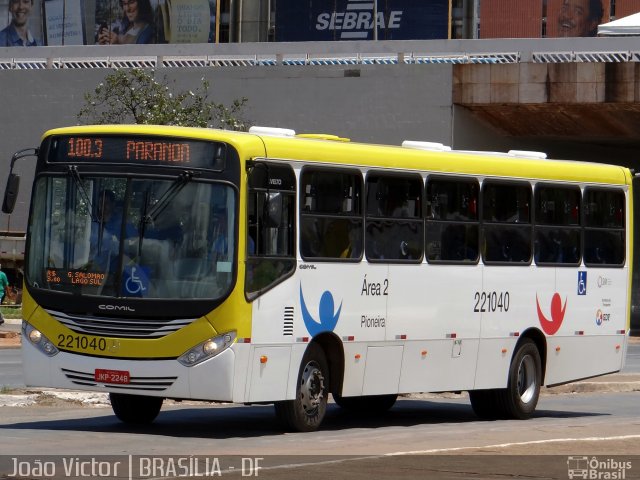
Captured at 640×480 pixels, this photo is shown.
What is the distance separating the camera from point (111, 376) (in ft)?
47.0

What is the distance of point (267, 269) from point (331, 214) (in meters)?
1.22

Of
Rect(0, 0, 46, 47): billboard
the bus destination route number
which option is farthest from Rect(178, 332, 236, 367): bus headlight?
Rect(0, 0, 46, 47): billboard

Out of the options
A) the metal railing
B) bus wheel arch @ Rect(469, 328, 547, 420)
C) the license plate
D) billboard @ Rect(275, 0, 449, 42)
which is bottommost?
bus wheel arch @ Rect(469, 328, 547, 420)

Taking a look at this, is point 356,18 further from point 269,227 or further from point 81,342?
point 81,342

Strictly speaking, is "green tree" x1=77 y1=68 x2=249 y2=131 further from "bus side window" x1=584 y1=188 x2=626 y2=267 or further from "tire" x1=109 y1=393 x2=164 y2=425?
"tire" x1=109 y1=393 x2=164 y2=425

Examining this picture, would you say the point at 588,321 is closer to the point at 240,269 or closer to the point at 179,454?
the point at 240,269

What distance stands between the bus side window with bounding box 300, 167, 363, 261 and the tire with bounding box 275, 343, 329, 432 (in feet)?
3.34

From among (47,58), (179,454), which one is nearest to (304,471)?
(179,454)

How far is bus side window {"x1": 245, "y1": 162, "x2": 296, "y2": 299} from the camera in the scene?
14.5 metres

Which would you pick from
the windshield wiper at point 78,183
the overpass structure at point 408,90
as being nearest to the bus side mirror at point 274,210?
the windshield wiper at point 78,183

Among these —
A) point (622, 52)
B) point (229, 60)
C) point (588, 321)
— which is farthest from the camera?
point (229, 60)

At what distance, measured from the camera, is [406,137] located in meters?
44.2

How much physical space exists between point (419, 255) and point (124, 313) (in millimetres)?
3917

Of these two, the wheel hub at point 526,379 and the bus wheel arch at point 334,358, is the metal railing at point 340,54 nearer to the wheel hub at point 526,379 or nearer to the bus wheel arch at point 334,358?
the wheel hub at point 526,379
